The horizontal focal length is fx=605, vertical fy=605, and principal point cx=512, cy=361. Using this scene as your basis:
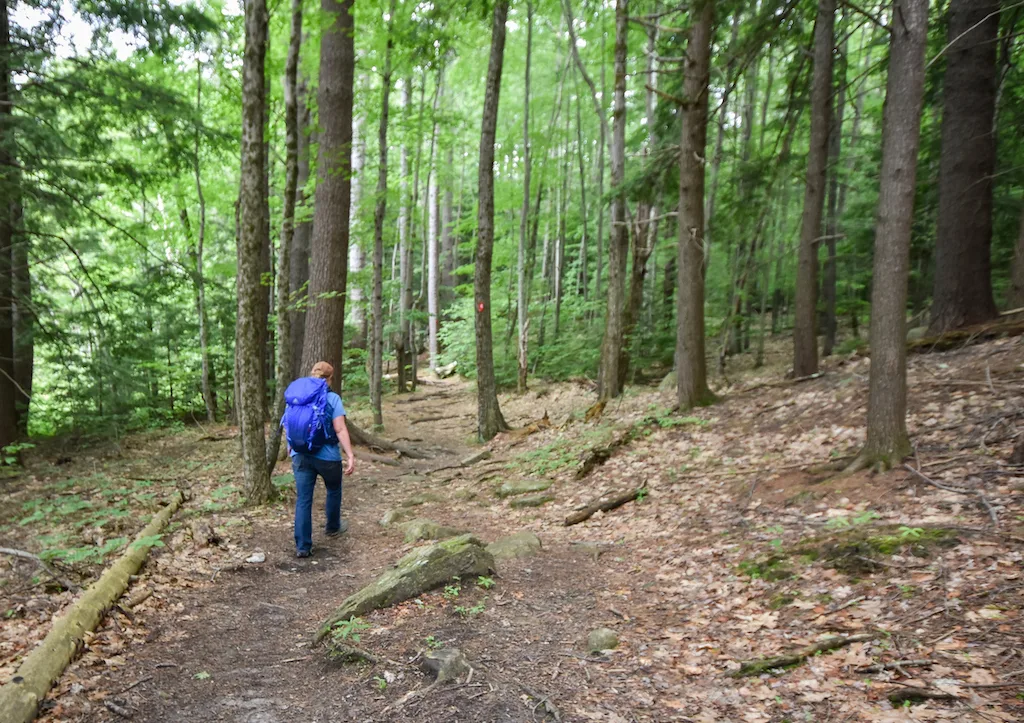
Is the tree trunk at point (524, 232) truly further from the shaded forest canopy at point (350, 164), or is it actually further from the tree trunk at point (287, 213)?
the tree trunk at point (287, 213)

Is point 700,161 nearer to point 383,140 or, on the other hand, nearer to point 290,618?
point 383,140

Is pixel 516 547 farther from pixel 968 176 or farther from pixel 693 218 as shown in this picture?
pixel 968 176

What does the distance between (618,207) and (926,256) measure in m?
7.33

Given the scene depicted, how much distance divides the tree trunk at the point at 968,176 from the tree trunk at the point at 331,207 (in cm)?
913

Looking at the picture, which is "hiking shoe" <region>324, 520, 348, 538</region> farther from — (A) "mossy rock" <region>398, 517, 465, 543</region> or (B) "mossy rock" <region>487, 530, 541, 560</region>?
(B) "mossy rock" <region>487, 530, 541, 560</region>

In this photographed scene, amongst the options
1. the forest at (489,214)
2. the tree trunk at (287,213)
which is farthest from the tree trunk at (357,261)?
the tree trunk at (287,213)

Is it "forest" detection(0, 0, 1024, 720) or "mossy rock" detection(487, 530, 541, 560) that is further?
"forest" detection(0, 0, 1024, 720)

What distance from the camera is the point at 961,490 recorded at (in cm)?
481

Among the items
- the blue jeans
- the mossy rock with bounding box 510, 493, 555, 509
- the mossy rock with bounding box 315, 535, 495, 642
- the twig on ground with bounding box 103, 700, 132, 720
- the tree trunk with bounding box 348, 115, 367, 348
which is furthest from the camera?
the tree trunk with bounding box 348, 115, 367, 348

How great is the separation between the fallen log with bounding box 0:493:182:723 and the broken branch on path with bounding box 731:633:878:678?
360cm

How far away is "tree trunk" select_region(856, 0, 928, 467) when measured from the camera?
5.01 m

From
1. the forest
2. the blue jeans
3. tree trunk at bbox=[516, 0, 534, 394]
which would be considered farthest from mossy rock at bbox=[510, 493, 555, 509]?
tree trunk at bbox=[516, 0, 534, 394]

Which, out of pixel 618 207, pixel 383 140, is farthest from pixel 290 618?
pixel 383 140

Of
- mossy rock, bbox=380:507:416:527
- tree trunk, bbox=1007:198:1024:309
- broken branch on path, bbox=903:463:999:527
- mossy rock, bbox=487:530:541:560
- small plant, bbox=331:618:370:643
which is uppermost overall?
tree trunk, bbox=1007:198:1024:309
